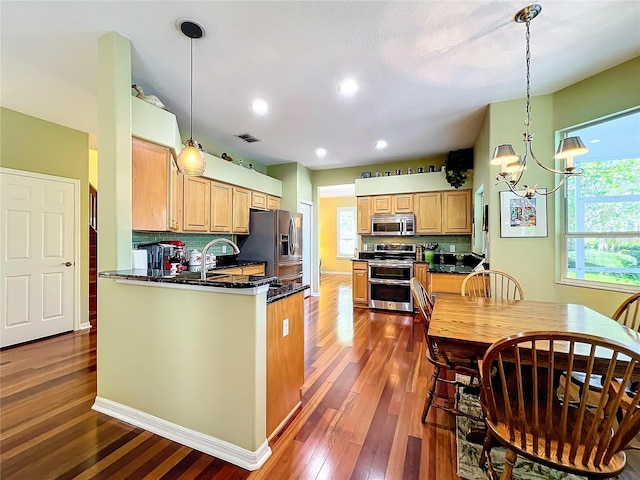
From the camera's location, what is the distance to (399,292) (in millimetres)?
4918

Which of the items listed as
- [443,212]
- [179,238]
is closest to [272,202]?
[179,238]

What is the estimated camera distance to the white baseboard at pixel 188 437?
5.24 ft

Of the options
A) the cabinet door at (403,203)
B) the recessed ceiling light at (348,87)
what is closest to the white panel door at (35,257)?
the recessed ceiling light at (348,87)

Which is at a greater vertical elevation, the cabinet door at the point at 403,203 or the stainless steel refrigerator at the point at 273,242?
the cabinet door at the point at 403,203

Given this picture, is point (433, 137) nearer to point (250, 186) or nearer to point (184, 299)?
point (250, 186)

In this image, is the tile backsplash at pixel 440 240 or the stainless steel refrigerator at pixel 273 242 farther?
the tile backsplash at pixel 440 240

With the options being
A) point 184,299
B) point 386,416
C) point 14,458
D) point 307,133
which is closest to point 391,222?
point 307,133

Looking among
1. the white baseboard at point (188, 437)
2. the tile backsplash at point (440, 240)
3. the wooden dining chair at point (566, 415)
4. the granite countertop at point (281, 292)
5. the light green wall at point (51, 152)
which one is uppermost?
the light green wall at point (51, 152)

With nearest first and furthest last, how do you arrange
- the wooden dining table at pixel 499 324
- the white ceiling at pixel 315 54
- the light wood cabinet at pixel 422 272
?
the wooden dining table at pixel 499 324 < the white ceiling at pixel 315 54 < the light wood cabinet at pixel 422 272

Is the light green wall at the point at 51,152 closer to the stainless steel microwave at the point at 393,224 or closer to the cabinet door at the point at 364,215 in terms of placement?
the cabinet door at the point at 364,215

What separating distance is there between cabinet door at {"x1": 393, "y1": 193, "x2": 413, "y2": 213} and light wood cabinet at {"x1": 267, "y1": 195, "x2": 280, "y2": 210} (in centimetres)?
236

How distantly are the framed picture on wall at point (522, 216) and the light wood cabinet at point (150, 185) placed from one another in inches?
142

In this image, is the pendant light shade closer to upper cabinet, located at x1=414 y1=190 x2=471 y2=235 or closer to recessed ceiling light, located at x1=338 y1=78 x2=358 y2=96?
recessed ceiling light, located at x1=338 y1=78 x2=358 y2=96

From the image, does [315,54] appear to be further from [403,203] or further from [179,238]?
[403,203]
